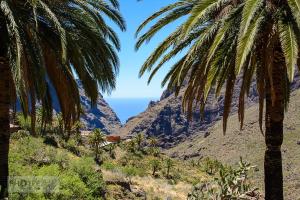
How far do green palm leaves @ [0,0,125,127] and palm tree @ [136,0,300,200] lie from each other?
136cm

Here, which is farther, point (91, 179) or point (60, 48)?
point (91, 179)

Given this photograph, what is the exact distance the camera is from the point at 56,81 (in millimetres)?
13086

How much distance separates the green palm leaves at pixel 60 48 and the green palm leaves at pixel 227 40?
134 centimetres

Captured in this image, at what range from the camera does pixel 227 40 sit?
12.1m

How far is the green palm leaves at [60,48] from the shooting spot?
11.1 meters

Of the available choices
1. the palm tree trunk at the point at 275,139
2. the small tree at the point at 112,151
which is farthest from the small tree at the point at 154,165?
the palm tree trunk at the point at 275,139

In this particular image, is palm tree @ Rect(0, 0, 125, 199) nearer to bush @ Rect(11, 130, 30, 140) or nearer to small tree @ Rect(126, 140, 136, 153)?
bush @ Rect(11, 130, 30, 140)

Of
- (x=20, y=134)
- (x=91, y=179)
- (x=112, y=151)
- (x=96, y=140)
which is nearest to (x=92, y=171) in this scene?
(x=91, y=179)

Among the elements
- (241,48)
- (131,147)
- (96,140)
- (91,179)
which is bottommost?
(91,179)

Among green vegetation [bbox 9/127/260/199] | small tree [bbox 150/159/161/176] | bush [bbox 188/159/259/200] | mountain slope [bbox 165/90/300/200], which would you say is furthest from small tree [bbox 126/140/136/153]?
bush [bbox 188/159/259/200]

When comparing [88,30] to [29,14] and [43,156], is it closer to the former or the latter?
[29,14]

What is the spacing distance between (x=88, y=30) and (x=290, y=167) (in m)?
121

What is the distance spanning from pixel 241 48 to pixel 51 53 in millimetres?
5395

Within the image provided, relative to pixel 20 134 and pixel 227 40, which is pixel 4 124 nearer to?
pixel 227 40
